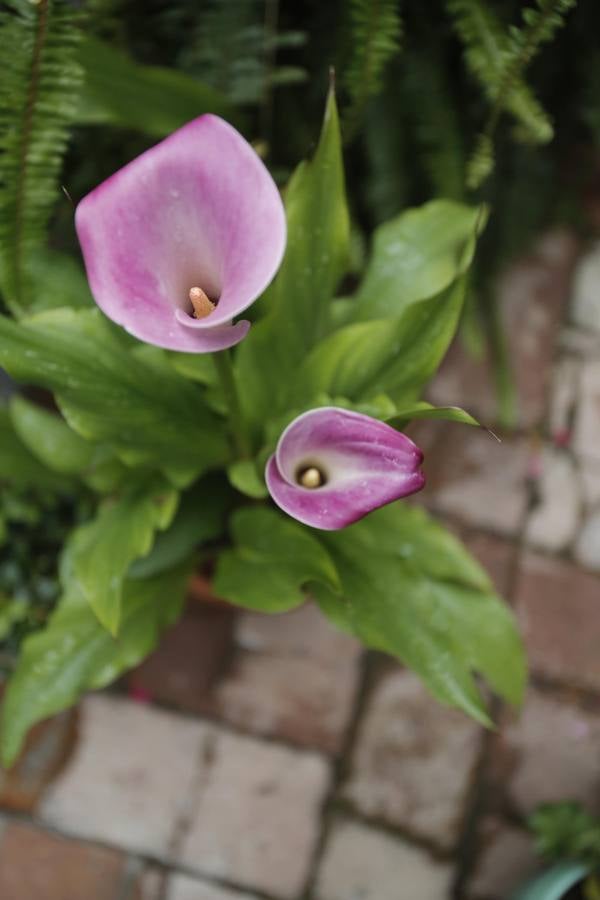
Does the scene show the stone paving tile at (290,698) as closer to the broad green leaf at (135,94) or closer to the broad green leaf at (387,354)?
the broad green leaf at (387,354)

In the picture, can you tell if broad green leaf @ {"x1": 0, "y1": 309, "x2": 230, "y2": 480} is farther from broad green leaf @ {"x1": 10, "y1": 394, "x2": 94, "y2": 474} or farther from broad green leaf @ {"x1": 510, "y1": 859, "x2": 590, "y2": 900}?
broad green leaf @ {"x1": 510, "y1": 859, "x2": 590, "y2": 900}

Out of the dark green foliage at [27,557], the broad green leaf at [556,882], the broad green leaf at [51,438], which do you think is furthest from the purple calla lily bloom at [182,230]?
the broad green leaf at [556,882]

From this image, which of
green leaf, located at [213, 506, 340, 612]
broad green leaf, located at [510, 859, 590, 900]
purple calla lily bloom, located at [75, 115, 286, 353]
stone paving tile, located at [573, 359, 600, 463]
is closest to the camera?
purple calla lily bloom, located at [75, 115, 286, 353]

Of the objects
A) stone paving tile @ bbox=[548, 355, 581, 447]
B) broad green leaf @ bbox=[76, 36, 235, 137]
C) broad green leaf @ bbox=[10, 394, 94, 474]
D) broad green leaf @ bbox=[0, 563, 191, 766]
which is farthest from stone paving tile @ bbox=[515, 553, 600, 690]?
broad green leaf @ bbox=[76, 36, 235, 137]

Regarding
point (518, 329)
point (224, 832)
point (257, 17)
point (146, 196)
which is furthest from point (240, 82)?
point (224, 832)

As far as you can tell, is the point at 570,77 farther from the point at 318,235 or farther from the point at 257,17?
the point at 318,235
